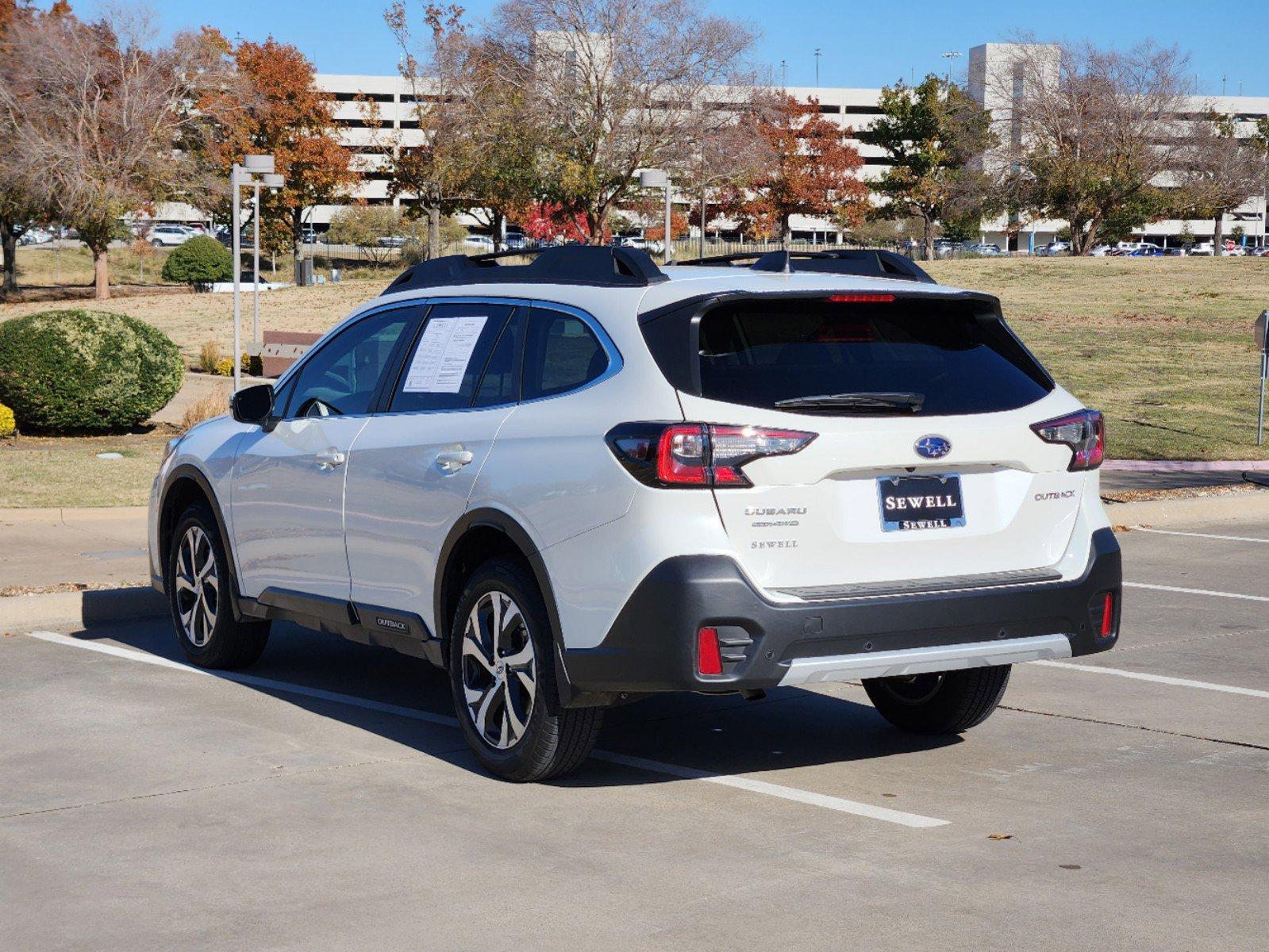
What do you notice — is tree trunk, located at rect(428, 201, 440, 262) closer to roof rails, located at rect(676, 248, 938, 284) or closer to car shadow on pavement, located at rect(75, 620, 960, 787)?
car shadow on pavement, located at rect(75, 620, 960, 787)

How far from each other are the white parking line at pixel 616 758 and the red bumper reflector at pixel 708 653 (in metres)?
0.76

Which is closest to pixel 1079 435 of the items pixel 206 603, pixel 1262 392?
pixel 206 603

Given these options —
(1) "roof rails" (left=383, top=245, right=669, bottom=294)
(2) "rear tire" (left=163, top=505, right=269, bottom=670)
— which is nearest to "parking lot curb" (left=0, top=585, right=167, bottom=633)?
(2) "rear tire" (left=163, top=505, right=269, bottom=670)

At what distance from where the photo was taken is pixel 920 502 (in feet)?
18.4

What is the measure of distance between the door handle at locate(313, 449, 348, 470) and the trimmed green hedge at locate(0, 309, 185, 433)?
37.6ft

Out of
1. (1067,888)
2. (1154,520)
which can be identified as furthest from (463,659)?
(1154,520)

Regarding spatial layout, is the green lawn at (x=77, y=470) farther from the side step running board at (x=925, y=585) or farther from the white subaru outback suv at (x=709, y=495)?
the side step running board at (x=925, y=585)

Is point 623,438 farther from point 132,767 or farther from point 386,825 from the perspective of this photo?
point 132,767

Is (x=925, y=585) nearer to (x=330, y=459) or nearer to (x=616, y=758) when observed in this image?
(x=616, y=758)

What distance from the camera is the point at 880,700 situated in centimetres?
707

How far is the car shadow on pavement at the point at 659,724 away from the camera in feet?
21.2

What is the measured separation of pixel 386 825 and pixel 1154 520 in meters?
9.91

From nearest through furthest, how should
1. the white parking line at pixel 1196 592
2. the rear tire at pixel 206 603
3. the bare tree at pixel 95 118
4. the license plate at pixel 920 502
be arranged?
the license plate at pixel 920 502
the rear tire at pixel 206 603
the white parking line at pixel 1196 592
the bare tree at pixel 95 118

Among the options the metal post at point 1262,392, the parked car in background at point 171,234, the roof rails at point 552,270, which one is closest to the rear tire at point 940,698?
the roof rails at point 552,270
